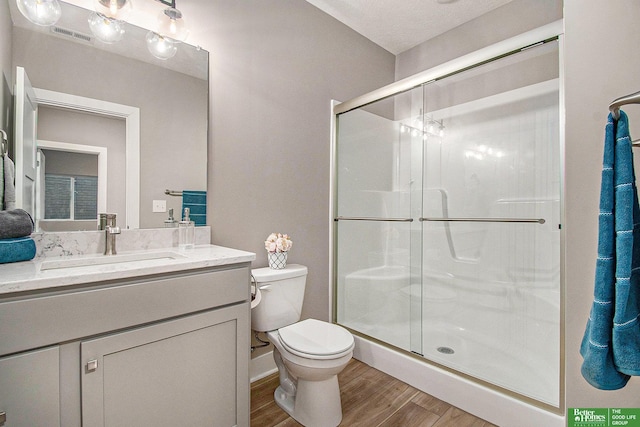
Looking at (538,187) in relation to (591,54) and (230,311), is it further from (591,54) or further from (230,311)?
(230,311)

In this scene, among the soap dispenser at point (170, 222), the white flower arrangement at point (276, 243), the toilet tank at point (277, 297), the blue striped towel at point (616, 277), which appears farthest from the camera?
the white flower arrangement at point (276, 243)

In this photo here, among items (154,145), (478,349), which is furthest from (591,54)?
(154,145)

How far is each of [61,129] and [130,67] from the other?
0.45 metres

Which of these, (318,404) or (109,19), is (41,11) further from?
(318,404)

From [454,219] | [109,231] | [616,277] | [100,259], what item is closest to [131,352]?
[100,259]

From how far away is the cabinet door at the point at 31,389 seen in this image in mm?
868

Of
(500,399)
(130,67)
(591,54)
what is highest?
(130,67)

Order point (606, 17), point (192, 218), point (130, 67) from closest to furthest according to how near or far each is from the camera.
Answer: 1. point (606, 17)
2. point (130, 67)
3. point (192, 218)

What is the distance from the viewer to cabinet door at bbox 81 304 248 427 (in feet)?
3.35

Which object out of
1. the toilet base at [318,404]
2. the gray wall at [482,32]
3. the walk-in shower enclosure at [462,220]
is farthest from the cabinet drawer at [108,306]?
the gray wall at [482,32]

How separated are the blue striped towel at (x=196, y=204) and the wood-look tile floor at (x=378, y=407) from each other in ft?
3.67

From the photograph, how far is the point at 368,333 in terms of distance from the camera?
2312 mm

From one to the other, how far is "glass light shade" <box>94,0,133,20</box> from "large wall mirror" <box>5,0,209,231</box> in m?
0.06

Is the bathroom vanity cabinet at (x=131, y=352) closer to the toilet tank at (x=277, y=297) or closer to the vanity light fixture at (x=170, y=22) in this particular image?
the toilet tank at (x=277, y=297)
